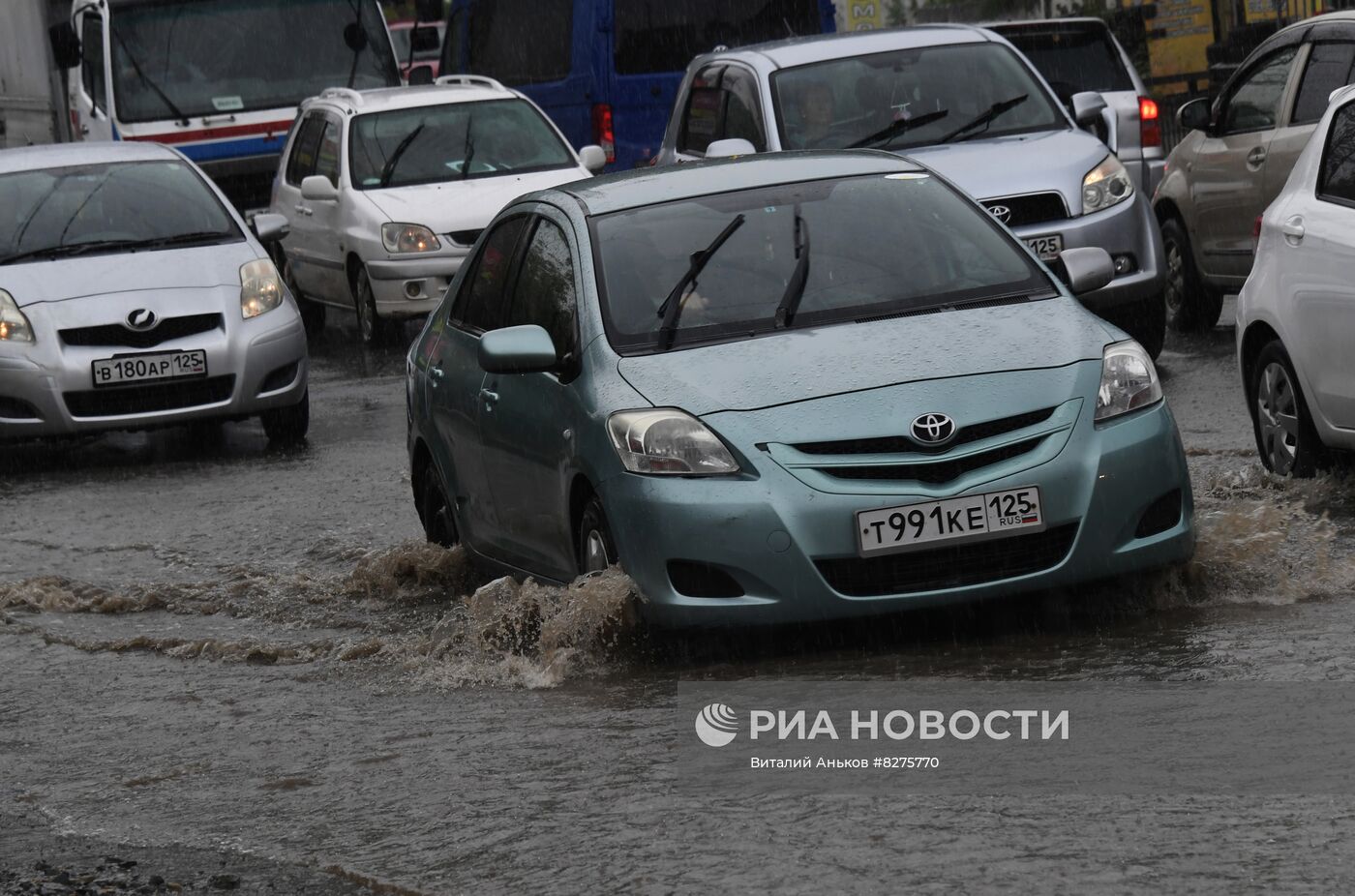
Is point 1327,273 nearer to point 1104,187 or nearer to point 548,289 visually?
point 548,289

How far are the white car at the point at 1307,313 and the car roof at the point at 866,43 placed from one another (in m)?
5.00

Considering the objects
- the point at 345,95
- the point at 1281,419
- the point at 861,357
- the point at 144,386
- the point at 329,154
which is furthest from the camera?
the point at 345,95

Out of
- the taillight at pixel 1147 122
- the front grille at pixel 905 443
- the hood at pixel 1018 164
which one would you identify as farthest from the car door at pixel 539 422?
the taillight at pixel 1147 122

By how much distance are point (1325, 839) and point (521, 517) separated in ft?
12.1

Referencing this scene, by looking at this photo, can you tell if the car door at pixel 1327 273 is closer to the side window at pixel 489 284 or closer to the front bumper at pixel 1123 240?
the side window at pixel 489 284

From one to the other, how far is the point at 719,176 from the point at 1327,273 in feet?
7.33

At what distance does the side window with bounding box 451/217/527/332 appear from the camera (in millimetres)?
8625

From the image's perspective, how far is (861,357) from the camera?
7.02 meters

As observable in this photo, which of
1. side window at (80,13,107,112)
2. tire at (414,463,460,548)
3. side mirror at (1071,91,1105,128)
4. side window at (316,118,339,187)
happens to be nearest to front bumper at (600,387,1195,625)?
tire at (414,463,460,548)

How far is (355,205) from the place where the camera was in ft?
59.0

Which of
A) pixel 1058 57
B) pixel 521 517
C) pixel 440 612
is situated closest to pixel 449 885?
pixel 521 517

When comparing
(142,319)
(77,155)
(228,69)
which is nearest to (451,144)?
(77,155)

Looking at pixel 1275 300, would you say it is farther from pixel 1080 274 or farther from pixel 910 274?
pixel 910 274

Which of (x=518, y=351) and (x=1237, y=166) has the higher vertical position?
(x=518, y=351)
